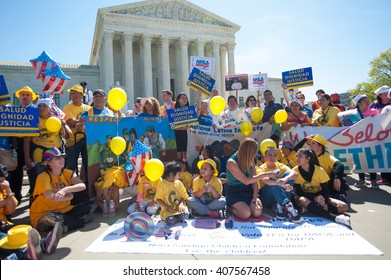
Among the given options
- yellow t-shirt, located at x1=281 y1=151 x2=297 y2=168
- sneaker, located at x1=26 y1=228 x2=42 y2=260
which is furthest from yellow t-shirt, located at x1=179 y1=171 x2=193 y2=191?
sneaker, located at x1=26 y1=228 x2=42 y2=260

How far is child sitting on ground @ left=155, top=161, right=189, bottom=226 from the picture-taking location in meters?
4.04

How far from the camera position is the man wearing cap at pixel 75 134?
5.43 m

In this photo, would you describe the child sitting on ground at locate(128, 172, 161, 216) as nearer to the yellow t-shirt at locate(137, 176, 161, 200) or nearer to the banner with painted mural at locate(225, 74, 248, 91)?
the yellow t-shirt at locate(137, 176, 161, 200)

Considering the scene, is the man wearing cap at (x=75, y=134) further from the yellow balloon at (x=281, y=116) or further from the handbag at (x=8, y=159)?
the yellow balloon at (x=281, y=116)

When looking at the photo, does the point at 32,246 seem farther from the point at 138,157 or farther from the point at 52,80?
the point at 52,80

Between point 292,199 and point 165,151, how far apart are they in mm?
2919

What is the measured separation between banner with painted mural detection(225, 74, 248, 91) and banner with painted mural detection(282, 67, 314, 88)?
21.9 feet

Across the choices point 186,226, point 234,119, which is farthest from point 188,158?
point 186,226

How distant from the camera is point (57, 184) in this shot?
3.92 metres

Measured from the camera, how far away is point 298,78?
844 centimetres

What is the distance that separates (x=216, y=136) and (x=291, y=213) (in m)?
3.09

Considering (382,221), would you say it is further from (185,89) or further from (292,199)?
(185,89)

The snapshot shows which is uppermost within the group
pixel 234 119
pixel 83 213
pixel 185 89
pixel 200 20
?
pixel 200 20

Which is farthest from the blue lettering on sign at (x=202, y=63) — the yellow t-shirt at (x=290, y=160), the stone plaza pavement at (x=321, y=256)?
the stone plaza pavement at (x=321, y=256)
